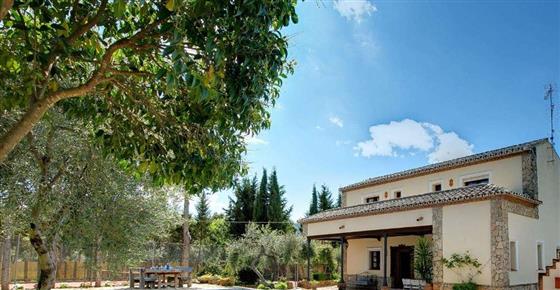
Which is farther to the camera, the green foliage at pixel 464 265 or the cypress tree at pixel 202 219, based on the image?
the cypress tree at pixel 202 219

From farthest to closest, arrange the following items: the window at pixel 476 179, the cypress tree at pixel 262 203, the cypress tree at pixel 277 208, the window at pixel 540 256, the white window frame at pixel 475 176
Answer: the cypress tree at pixel 277 208 < the cypress tree at pixel 262 203 < the window at pixel 476 179 < the white window frame at pixel 475 176 < the window at pixel 540 256

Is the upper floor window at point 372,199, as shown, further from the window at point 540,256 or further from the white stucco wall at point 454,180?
the window at point 540,256

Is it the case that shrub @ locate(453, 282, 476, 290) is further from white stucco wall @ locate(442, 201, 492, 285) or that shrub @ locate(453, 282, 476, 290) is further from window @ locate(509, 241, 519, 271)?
window @ locate(509, 241, 519, 271)

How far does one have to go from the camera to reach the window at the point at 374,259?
22516mm

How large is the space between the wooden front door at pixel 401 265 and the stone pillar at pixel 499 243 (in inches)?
248

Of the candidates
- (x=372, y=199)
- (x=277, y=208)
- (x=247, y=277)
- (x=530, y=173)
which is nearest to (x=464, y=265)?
(x=530, y=173)

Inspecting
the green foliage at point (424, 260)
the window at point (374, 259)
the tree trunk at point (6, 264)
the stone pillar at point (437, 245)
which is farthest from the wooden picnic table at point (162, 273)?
the stone pillar at point (437, 245)

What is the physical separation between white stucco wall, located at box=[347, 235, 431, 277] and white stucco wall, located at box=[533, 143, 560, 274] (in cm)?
542

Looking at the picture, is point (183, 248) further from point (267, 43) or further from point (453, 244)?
point (267, 43)

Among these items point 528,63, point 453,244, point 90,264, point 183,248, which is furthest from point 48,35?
point 183,248

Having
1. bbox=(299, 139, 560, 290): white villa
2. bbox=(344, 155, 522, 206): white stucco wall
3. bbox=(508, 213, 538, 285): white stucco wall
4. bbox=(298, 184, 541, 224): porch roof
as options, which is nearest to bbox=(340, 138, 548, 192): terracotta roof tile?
bbox=(299, 139, 560, 290): white villa

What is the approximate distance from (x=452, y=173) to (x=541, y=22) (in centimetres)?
723

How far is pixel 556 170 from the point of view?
1856 cm

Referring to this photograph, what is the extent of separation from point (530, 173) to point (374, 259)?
875cm
